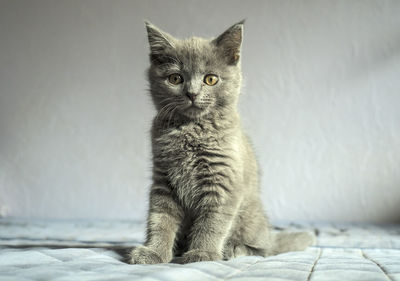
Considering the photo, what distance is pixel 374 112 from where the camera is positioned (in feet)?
8.68

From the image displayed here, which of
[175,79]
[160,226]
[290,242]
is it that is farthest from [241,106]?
[160,226]

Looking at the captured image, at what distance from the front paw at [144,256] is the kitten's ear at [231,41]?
2.24 ft

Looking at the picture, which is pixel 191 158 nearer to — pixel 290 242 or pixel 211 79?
pixel 211 79

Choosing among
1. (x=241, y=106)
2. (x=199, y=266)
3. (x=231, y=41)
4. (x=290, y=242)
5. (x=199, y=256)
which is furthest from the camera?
(x=241, y=106)

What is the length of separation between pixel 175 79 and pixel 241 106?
1526 millimetres

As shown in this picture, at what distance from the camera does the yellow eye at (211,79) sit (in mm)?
1311

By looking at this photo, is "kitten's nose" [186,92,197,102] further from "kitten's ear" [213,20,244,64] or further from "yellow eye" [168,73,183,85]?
A: "kitten's ear" [213,20,244,64]

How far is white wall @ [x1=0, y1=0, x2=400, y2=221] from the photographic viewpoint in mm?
Result: 2656

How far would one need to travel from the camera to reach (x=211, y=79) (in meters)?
1.32

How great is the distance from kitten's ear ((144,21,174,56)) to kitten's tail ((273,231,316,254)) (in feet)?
2.67

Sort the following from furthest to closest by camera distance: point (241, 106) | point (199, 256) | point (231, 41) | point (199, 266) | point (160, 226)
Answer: point (241, 106) < point (231, 41) < point (160, 226) < point (199, 256) < point (199, 266)

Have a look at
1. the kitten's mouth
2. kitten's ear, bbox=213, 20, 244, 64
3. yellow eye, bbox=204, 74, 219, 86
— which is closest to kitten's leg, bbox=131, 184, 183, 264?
the kitten's mouth

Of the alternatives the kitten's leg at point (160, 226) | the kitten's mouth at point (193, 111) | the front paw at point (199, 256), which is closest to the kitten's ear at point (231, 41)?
the kitten's mouth at point (193, 111)

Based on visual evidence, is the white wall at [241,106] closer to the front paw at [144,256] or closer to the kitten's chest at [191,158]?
the kitten's chest at [191,158]
